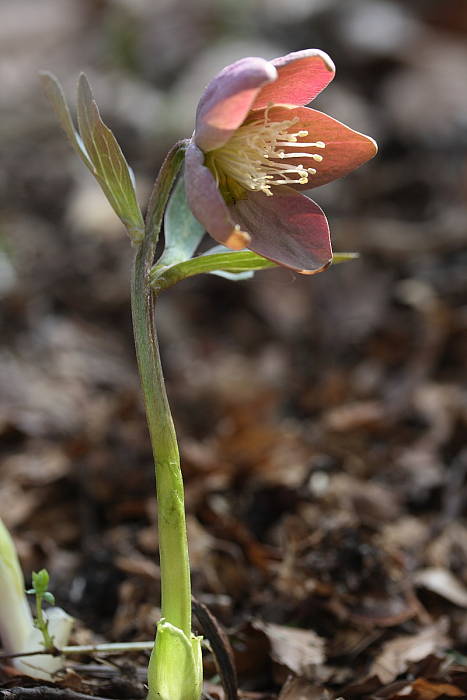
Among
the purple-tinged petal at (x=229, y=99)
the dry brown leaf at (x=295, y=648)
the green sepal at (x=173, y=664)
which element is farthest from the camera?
the dry brown leaf at (x=295, y=648)

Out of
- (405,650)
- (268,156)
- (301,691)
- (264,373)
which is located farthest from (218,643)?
(264,373)

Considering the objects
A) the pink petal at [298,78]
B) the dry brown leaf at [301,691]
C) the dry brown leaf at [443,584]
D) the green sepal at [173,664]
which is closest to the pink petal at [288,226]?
the pink petal at [298,78]

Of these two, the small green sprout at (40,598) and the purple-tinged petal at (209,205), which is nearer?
the purple-tinged petal at (209,205)

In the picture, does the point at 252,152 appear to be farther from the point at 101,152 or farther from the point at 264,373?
the point at 264,373

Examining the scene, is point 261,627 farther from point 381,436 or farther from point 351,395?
point 351,395

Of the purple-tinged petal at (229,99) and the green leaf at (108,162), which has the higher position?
the purple-tinged petal at (229,99)

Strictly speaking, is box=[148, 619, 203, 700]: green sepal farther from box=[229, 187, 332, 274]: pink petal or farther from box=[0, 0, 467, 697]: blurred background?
box=[229, 187, 332, 274]: pink petal

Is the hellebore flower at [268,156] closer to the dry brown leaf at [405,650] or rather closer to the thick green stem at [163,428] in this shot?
the thick green stem at [163,428]

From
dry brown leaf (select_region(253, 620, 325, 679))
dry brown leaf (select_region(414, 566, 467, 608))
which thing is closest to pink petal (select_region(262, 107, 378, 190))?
dry brown leaf (select_region(253, 620, 325, 679))
